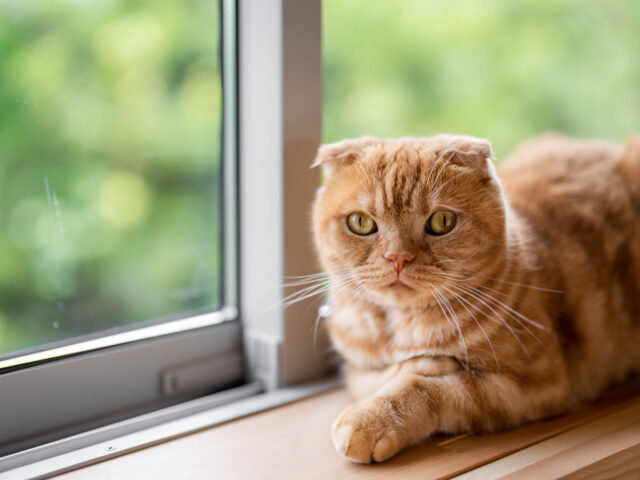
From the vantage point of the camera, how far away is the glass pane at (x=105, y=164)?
122cm

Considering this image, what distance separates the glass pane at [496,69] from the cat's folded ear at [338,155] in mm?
778

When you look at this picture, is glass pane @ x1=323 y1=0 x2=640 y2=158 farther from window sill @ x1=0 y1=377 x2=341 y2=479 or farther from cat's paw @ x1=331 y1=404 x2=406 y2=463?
cat's paw @ x1=331 y1=404 x2=406 y2=463

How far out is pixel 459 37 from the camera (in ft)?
7.73

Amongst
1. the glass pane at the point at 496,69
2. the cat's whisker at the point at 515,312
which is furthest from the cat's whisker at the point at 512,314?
the glass pane at the point at 496,69

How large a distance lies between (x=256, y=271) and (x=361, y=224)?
0.36 m

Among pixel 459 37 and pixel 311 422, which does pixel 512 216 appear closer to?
pixel 311 422

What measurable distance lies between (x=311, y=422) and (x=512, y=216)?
0.67 m

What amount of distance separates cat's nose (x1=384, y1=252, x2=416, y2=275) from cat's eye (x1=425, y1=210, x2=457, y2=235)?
87 millimetres

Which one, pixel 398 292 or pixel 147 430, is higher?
pixel 398 292

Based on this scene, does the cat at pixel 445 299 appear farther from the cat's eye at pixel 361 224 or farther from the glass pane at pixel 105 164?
the glass pane at pixel 105 164

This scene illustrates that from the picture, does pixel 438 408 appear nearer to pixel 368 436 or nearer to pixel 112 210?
pixel 368 436

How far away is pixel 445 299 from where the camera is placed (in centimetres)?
122

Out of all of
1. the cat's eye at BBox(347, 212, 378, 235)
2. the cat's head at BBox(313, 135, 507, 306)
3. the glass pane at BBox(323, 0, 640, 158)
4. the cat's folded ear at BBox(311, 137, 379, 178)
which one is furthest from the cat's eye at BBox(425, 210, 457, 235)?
the glass pane at BBox(323, 0, 640, 158)

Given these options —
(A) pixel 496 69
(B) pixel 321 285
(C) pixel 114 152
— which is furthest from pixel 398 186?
(A) pixel 496 69
